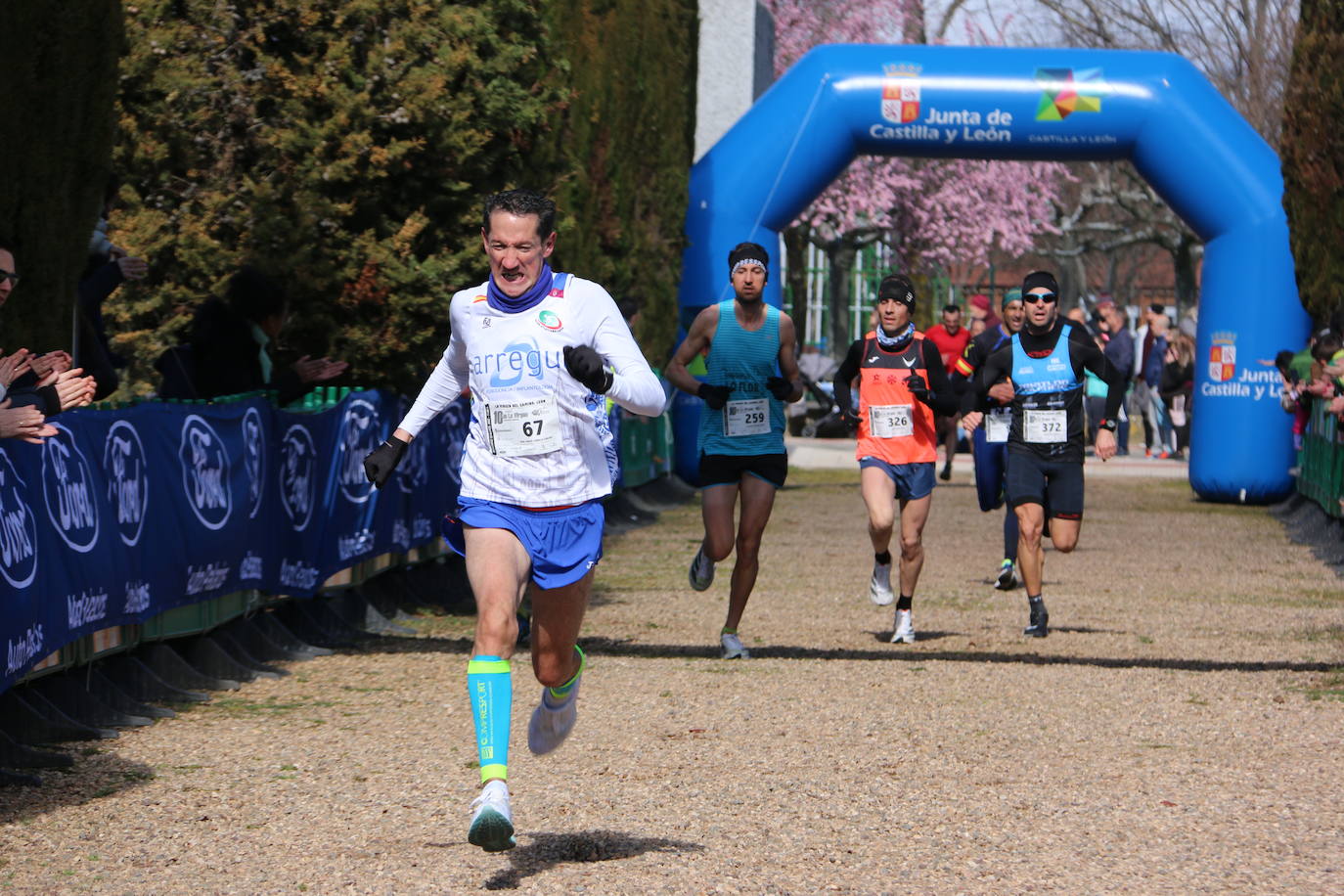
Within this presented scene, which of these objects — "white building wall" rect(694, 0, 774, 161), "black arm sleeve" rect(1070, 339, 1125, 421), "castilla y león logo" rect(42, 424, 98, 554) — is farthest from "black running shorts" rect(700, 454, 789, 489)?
"white building wall" rect(694, 0, 774, 161)

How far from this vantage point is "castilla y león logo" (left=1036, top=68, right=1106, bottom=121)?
69.2 ft

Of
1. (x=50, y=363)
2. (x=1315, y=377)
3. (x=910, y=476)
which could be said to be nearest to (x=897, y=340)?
(x=910, y=476)

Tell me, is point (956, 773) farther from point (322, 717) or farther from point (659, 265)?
point (659, 265)

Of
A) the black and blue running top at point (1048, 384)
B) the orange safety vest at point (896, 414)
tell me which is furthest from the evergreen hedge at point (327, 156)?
the black and blue running top at point (1048, 384)

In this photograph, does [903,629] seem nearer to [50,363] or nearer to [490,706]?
[50,363]

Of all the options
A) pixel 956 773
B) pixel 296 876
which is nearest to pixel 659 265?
pixel 956 773

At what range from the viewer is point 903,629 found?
36.4ft

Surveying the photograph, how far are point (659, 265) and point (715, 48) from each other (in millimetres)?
9232

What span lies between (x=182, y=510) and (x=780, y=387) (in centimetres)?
306

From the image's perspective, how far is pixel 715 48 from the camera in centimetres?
2916

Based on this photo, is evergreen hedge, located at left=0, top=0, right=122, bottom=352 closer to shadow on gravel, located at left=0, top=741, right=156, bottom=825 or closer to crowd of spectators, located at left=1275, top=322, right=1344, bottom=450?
shadow on gravel, located at left=0, top=741, right=156, bottom=825

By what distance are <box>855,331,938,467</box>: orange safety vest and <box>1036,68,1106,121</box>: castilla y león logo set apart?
10.7 metres

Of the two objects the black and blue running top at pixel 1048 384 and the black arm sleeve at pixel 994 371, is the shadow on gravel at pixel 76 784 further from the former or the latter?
the black and blue running top at pixel 1048 384

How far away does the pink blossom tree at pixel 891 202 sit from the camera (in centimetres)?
4059
